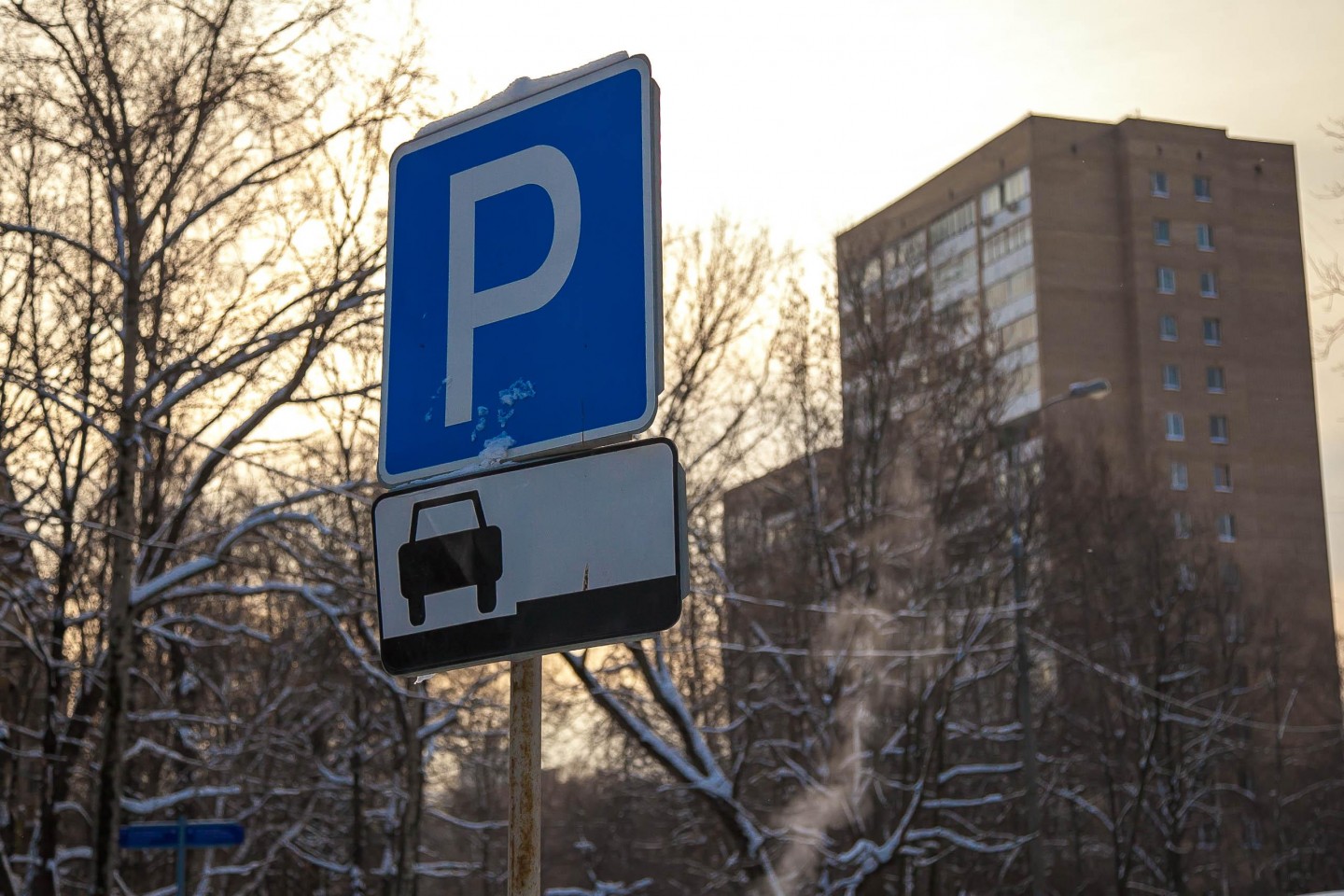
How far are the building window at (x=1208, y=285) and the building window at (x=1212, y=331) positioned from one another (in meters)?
1.10

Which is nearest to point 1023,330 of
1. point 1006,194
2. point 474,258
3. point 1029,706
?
point 1006,194

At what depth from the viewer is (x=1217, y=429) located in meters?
64.4

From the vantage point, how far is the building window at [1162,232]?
65.1m

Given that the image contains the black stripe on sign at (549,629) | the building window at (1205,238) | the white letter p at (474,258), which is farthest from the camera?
the building window at (1205,238)

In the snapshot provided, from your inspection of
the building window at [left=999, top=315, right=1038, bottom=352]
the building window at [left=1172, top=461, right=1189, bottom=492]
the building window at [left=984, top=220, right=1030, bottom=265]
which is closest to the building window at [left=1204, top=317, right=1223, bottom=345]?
the building window at [left=1172, top=461, right=1189, bottom=492]

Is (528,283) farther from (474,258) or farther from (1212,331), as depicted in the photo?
(1212,331)

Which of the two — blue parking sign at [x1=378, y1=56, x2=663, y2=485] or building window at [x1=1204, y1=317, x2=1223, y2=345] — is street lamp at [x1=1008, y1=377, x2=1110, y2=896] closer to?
blue parking sign at [x1=378, y1=56, x2=663, y2=485]

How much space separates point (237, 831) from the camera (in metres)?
12.2

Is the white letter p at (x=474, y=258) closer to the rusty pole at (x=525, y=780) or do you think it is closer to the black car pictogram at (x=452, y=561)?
the black car pictogram at (x=452, y=561)

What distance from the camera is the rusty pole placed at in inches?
101

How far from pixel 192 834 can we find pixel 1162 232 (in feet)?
198

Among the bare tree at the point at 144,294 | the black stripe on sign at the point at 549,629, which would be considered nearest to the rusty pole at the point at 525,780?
the black stripe on sign at the point at 549,629

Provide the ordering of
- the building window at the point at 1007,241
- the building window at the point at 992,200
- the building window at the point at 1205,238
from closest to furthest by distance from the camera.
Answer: the building window at the point at 1007,241, the building window at the point at 992,200, the building window at the point at 1205,238

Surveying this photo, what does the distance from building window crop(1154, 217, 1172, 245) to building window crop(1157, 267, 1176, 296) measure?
3.79 ft
